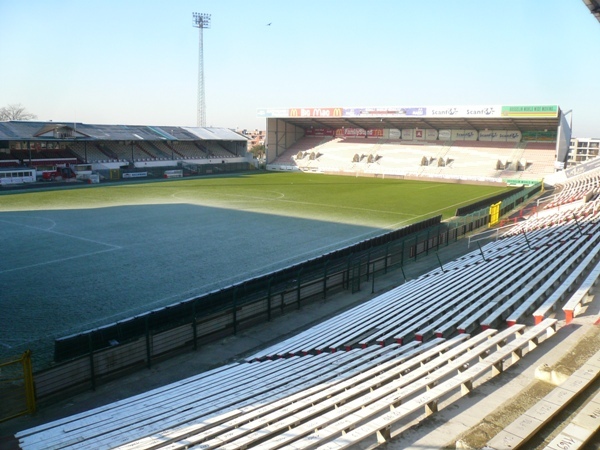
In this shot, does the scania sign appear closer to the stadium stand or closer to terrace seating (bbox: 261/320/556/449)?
the stadium stand

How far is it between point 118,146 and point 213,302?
54.4 metres

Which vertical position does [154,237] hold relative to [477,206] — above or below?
below

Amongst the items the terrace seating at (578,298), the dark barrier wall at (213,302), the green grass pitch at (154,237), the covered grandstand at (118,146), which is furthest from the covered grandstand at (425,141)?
the terrace seating at (578,298)

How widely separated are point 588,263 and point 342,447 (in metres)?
9.74

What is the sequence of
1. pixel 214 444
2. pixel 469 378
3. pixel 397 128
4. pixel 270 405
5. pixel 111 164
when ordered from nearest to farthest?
1. pixel 214 444
2. pixel 469 378
3. pixel 270 405
4. pixel 111 164
5. pixel 397 128

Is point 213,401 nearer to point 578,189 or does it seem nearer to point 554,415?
point 554,415

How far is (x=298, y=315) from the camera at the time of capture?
15.1 meters

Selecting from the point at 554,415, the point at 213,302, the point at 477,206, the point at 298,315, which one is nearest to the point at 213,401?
the point at 554,415

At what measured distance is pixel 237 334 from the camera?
13672 millimetres

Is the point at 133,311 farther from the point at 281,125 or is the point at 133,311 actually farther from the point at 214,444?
the point at 281,125

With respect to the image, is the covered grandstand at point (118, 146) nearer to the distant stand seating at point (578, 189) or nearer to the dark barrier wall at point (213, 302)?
the distant stand seating at point (578, 189)

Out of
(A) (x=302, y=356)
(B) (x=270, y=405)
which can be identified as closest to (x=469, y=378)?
(B) (x=270, y=405)

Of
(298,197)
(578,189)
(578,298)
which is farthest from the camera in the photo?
(298,197)

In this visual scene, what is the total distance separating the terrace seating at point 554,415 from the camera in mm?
4984
